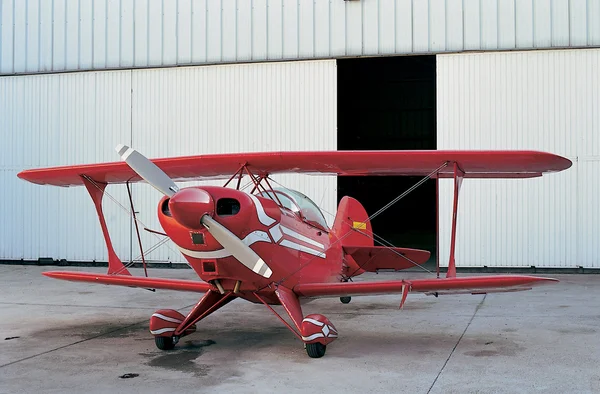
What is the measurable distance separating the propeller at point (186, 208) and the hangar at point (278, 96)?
6.90 m

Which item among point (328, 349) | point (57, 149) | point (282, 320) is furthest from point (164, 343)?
point (57, 149)

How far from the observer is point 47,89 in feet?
52.3

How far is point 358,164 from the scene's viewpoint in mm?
6977

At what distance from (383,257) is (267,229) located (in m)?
3.35

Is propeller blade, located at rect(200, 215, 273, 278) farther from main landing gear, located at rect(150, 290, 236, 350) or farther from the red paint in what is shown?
the red paint

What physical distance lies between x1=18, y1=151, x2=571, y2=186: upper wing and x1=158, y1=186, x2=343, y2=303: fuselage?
0.44 meters

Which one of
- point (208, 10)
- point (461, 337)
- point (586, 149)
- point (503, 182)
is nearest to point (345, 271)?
point (461, 337)

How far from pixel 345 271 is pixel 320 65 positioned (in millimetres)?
6881

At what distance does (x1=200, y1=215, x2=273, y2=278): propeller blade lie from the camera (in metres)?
5.62

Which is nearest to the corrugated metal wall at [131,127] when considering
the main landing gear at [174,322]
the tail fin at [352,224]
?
the tail fin at [352,224]

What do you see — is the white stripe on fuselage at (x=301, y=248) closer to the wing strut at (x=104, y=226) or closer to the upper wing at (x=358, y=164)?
the upper wing at (x=358, y=164)

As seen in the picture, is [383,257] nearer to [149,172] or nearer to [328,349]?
[328,349]

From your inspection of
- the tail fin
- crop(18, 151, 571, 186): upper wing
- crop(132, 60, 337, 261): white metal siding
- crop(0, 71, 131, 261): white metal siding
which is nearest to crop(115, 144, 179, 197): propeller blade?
crop(18, 151, 571, 186): upper wing

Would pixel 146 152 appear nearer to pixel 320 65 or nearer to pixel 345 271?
pixel 320 65
